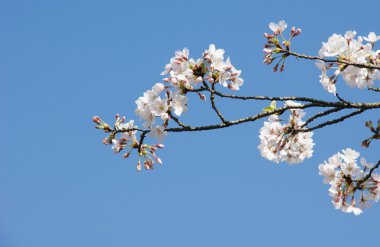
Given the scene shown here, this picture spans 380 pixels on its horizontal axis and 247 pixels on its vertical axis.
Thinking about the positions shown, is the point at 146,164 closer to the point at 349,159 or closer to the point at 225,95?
the point at 225,95

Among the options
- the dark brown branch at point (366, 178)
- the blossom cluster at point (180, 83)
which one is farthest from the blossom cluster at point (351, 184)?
the blossom cluster at point (180, 83)

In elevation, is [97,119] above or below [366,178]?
above

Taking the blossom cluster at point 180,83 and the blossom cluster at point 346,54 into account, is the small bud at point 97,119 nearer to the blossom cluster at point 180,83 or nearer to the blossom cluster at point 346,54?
the blossom cluster at point 180,83

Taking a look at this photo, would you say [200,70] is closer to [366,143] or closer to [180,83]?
[180,83]

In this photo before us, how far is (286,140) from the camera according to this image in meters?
5.56

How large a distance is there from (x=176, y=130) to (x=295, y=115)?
5.01 feet

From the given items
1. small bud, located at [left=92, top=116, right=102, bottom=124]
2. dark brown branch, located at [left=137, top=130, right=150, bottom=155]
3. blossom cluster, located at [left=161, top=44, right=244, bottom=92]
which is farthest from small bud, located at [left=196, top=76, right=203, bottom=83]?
small bud, located at [left=92, top=116, right=102, bottom=124]

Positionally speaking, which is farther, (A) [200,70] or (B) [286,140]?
(B) [286,140]

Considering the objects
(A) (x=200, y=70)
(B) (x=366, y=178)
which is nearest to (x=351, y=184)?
(B) (x=366, y=178)

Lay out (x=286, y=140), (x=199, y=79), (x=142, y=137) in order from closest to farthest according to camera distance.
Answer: (x=199, y=79)
(x=142, y=137)
(x=286, y=140)

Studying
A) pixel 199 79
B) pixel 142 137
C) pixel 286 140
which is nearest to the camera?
pixel 199 79

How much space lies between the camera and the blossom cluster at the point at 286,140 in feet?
18.2

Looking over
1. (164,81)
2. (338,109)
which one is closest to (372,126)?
(338,109)

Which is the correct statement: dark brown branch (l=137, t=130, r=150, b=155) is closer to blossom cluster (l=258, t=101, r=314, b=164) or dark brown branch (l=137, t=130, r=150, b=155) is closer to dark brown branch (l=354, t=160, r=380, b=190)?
blossom cluster (l=258, t=101, r=314, b=164)
